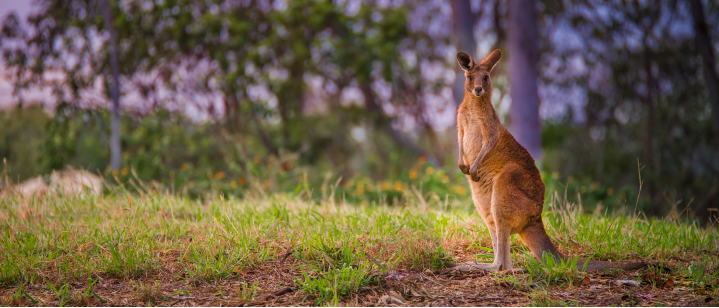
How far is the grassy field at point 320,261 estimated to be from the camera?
2.85m

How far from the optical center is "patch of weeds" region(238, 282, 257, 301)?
282 cm

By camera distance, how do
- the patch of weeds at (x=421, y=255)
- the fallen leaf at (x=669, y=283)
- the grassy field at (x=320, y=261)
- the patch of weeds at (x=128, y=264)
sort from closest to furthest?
the grassy field at (x=320, y=261) → the fallen leaf at (x=669, y=283) → the patch of weeds at (x=128, y=264) → the patch of weeds at (x=421, y=255)

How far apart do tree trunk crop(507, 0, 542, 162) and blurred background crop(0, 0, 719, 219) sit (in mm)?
23

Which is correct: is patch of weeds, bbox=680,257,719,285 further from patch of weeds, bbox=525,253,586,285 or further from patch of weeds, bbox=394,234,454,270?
patch of weeds, bbox=394,234,454,270

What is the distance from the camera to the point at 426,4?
1278 centimetres

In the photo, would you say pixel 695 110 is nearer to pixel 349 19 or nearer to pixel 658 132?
pixel 658 132

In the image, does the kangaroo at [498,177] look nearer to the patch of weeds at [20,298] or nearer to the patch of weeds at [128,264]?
the patch of weeds at [128,264]

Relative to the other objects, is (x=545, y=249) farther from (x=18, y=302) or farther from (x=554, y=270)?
(x=18, y=302)

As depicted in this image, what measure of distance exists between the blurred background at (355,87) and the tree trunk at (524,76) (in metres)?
0.02

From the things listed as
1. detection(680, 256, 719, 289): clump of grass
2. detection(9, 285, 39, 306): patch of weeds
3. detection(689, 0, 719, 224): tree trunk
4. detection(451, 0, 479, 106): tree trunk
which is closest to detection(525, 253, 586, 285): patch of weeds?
detection(680, 256, 719, 289): clump of grass

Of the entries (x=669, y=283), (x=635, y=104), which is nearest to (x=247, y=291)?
(x=669, y=283)

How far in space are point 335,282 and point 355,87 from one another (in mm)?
8732

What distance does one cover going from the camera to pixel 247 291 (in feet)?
9.62

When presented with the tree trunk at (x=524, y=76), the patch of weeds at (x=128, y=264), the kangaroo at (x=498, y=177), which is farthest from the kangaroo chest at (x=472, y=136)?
the tree trunk at (x=524, y=76)
